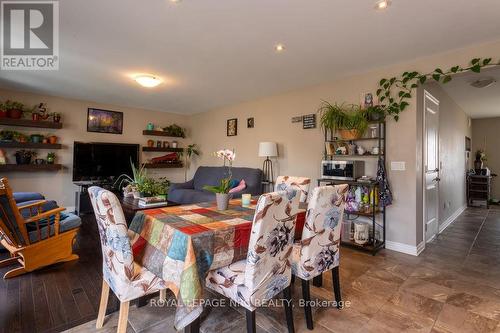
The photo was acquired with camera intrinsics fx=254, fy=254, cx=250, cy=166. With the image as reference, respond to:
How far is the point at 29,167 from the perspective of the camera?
186 inches

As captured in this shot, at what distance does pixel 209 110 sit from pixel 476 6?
5.12 metres

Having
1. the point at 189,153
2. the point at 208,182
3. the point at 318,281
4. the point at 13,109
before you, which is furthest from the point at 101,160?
the point at 318,281

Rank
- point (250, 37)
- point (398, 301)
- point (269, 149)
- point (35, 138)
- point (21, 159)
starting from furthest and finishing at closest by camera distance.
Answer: point (35, 138)
point (21, 159)
point (269, 149)
point (250, 37)
point (398, 301)

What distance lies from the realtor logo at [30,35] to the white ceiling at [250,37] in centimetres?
9

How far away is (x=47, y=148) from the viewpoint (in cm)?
501

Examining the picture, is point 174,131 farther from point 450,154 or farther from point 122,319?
point 450,154

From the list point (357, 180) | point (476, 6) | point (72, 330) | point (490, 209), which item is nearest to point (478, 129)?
point (490, 209)

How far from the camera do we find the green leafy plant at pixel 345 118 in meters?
3.31

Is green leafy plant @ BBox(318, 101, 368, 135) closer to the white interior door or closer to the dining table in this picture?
the white interior door

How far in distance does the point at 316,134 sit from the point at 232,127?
2179mm

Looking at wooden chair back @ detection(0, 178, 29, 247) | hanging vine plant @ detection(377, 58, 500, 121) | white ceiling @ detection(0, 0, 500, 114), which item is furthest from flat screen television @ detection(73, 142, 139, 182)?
hanging vine plant @ detection(377, 58, 500, 121)

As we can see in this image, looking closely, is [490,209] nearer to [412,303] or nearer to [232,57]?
[412,303]

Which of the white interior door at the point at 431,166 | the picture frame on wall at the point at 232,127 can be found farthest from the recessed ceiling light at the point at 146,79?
the white interior door at the point at 431,166

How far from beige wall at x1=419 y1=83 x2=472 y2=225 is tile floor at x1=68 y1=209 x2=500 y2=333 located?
53.6 inches
